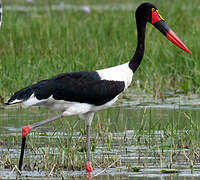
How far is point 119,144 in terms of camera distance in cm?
655

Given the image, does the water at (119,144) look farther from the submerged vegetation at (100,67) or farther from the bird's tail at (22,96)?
the bird's tail at (22,96)

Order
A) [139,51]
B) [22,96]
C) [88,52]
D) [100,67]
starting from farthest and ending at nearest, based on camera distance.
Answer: [88,52] < [100,67] < [139,51] < [22,96]

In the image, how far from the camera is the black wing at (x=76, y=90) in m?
5.88

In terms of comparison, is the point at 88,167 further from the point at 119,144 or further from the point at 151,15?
the point at 151,15

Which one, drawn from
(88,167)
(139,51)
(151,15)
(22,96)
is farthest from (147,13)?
(88,167)

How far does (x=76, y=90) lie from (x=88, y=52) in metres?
3.73

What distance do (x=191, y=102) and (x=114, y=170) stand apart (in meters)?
3.11

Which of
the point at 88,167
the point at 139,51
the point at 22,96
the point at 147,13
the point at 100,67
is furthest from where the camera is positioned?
the point at 100,67

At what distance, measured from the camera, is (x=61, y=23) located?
11.5 meters

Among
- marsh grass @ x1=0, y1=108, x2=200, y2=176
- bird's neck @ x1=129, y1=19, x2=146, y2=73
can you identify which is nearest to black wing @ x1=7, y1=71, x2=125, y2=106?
bird's neck @ x1=129, y1=19, x2=146, y2=73

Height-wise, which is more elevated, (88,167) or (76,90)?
(76,90)

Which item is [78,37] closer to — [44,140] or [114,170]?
[44,140]

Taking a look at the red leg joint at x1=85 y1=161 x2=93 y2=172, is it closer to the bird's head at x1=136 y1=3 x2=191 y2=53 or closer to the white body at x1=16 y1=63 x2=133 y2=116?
the white body at x1=16 y1=63 x2=133 y2=116

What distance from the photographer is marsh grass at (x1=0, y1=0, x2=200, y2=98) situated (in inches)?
354
